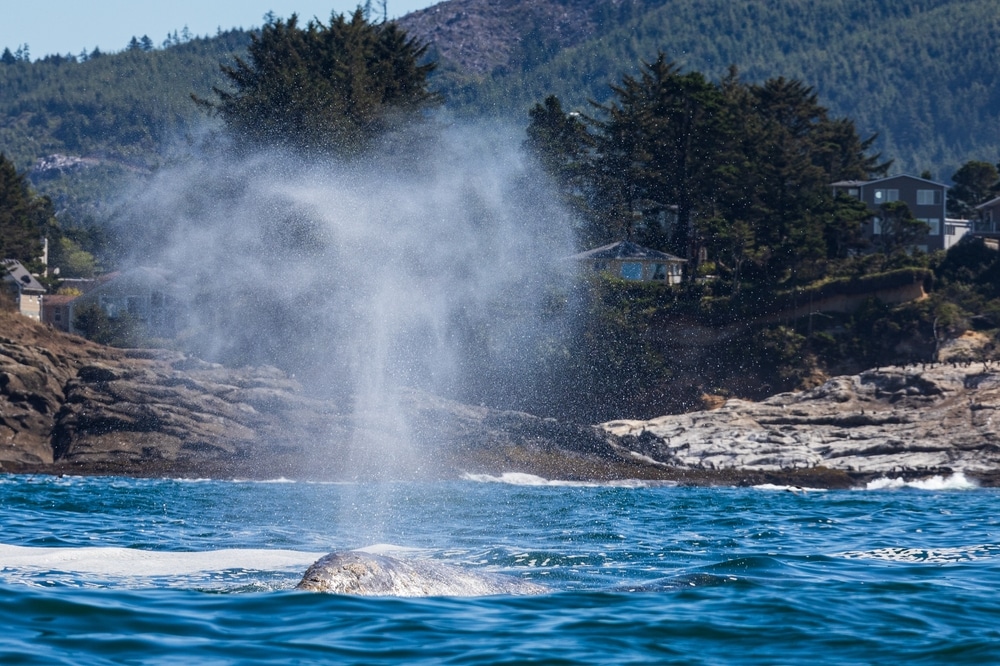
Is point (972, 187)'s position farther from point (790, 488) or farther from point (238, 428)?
point (238, 428)

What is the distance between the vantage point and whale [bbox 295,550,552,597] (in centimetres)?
1347

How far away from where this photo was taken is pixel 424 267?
6053 cm

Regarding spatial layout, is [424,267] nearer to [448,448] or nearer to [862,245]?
[448,448]

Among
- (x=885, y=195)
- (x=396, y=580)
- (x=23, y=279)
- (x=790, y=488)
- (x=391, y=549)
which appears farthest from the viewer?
(x=885, y=195)

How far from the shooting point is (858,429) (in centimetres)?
4716

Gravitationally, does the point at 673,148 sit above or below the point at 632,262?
above

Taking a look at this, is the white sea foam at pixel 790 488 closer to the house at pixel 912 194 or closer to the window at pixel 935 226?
the house at pixel 912 194

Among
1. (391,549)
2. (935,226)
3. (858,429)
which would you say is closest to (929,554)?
(391,549)

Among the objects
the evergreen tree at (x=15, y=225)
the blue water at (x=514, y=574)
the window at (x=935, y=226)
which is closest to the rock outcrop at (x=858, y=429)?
the blue water at (x=514, y=574)

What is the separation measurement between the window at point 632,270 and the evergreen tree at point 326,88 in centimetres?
1378

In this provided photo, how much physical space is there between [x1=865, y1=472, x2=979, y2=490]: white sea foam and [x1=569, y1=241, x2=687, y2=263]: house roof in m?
28.1

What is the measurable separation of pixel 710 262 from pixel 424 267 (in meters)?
20.3

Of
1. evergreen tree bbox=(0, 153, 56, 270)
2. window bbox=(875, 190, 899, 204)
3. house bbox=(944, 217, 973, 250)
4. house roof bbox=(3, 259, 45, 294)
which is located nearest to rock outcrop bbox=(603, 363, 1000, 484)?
house bbox=(944, 217, 973, 250)

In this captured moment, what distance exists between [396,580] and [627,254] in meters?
55.9
